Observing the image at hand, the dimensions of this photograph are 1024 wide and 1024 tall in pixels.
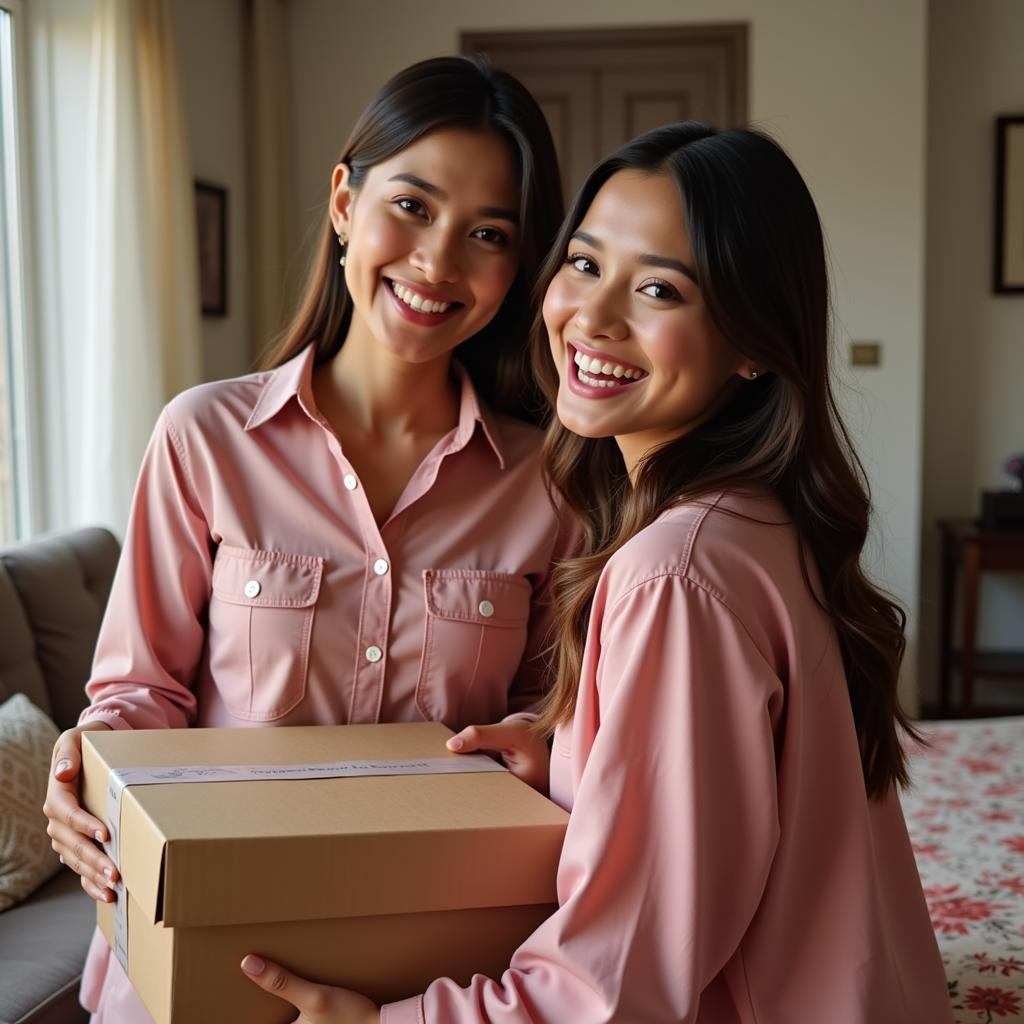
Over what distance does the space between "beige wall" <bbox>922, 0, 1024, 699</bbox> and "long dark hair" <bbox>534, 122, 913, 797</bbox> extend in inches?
172

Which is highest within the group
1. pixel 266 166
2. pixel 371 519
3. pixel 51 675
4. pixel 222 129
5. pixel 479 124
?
pixel 222 129

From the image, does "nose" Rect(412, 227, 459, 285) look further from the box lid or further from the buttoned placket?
the box lid

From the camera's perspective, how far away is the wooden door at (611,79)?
5070 millimetres

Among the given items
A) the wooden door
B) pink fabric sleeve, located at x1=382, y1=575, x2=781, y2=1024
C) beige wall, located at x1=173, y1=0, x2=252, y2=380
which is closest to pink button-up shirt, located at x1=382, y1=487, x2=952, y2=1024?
pink fabric sleeve, located at x1=382, y1=575, x2=781, y2=1024

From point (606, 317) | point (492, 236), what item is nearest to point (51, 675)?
point (492, 236)

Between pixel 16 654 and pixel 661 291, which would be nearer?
pixel 661 291

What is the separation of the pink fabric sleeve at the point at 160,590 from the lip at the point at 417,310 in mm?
318

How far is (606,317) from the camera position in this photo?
1195 mm

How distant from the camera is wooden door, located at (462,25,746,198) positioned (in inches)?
200

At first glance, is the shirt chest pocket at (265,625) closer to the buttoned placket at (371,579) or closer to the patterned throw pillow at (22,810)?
the buttoned placket at (371,579)

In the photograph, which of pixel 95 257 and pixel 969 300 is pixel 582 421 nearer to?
pixel 95 257

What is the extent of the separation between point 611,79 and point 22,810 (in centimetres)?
394

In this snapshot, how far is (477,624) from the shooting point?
1575 mm

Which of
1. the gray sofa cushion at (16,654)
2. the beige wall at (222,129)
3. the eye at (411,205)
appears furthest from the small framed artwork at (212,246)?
the eye at (411,205)
